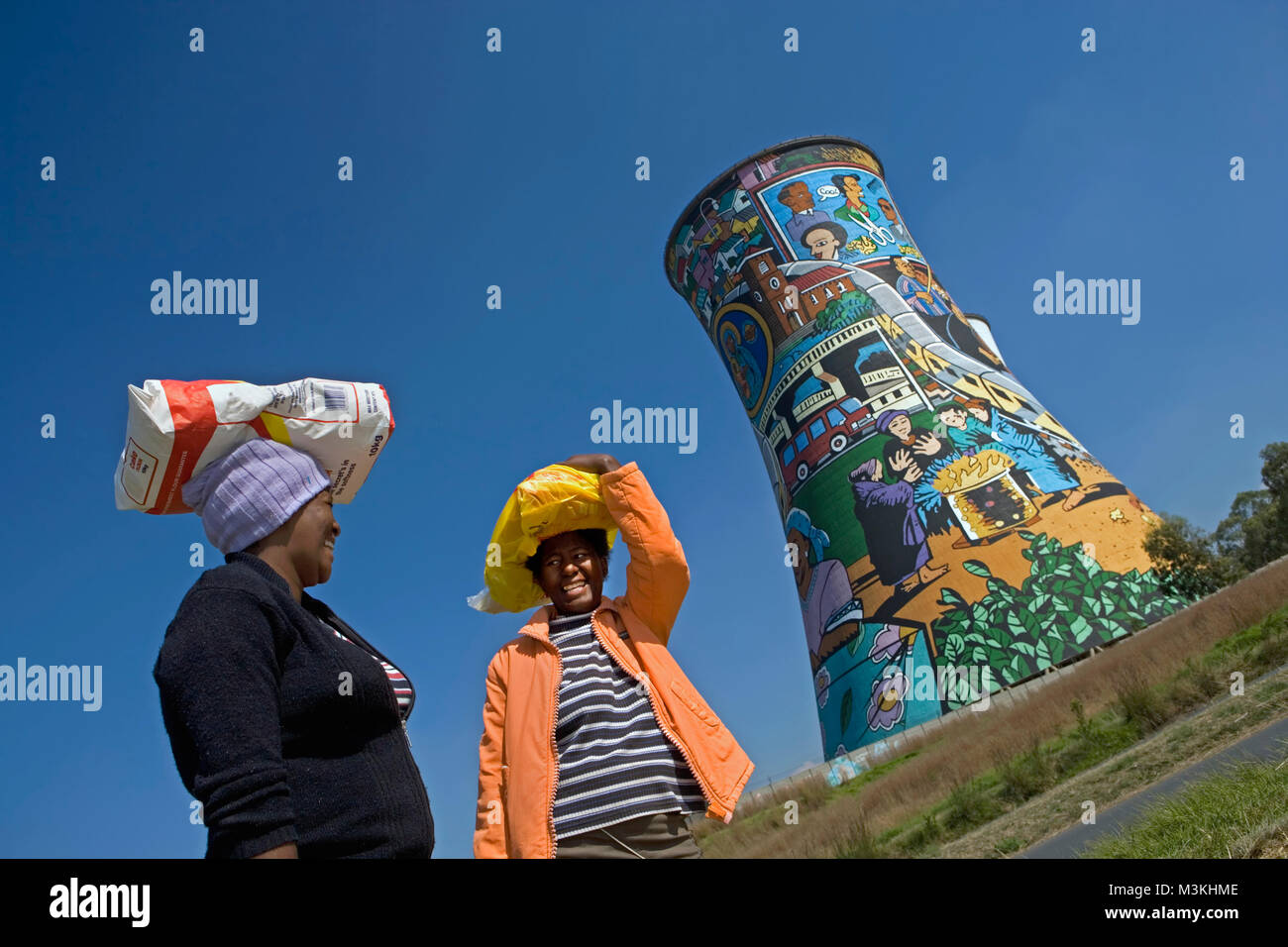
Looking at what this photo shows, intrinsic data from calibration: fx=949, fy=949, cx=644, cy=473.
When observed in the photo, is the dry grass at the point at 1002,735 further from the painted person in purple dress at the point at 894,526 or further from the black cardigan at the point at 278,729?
the black cardigan at the point at 278,729

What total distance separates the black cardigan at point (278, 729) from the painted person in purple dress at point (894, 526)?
479 inches

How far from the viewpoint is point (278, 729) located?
141cm

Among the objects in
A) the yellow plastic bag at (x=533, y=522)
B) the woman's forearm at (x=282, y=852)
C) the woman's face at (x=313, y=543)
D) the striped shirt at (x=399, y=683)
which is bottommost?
the woman's forearm at (x=282, y=852)

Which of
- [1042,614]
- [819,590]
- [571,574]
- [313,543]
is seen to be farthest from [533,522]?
[819,590]

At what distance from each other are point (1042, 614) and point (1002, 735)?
4.13 meters

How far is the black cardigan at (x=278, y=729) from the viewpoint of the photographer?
1.32 m

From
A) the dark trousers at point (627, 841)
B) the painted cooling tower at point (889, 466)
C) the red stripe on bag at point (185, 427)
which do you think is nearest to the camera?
the red stripe on bag at point (185, 427)

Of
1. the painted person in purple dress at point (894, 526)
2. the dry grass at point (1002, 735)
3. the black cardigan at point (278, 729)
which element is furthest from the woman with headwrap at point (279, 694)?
the painted person in purple dress at point (894, 526)

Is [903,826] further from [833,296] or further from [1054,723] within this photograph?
[833,296]

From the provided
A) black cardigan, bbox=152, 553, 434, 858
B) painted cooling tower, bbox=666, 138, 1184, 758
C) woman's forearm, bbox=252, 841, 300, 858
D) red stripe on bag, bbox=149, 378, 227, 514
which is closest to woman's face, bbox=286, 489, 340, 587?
black cardigan, bbox=152, 553, 434, 858

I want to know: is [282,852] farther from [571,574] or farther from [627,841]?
[571,574]

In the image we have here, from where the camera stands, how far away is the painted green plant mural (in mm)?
11977

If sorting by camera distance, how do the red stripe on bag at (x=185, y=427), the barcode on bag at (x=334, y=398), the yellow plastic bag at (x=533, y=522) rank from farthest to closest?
the yellow plastic bag at (x=533, y=522) < the barcode on bag at (x=334, y=398) < the red stripe on bag at (x=185, y=427)
